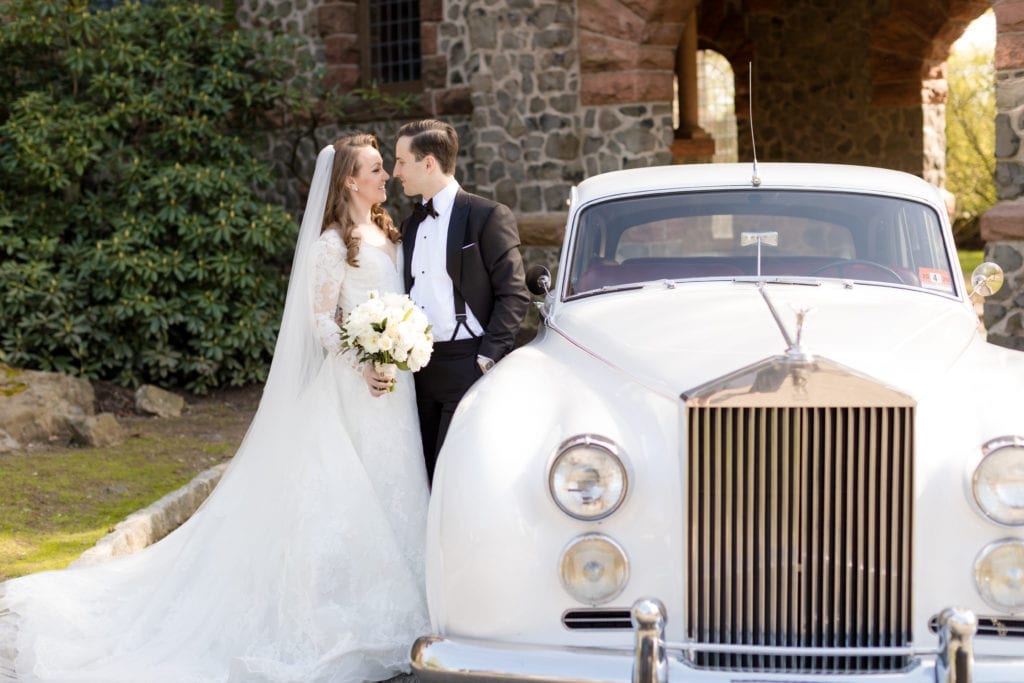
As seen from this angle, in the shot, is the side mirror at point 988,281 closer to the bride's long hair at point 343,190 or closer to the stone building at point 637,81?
the bride's long hair at point 343,190

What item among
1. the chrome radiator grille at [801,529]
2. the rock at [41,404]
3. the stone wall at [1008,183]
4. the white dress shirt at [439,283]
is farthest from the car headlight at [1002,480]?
the rock at [41,404]

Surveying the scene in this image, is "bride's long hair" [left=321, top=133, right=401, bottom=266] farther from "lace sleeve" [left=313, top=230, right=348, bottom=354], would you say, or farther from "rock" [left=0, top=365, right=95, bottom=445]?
"rock" [left=0, top=365, right=95, bottom=445]

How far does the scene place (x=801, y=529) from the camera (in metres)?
3.48

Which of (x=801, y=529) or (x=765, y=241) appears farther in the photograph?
(x=765, y=241)

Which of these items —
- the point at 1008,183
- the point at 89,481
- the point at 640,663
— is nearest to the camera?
the point at 640,663

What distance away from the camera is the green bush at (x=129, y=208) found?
11.0 meters

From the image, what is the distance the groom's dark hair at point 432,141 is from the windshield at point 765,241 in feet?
2.11

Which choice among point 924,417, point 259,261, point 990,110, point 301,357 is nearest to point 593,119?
point 259,261

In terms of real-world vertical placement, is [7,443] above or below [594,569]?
above

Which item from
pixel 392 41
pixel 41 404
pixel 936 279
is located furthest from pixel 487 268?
pixel 392 41

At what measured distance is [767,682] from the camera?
3219 millimetres

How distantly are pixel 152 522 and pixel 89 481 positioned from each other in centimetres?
134

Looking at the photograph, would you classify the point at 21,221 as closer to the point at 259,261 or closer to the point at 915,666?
the point at 259,261

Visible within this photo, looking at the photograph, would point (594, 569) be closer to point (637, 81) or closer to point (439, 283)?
point (439, 283)
